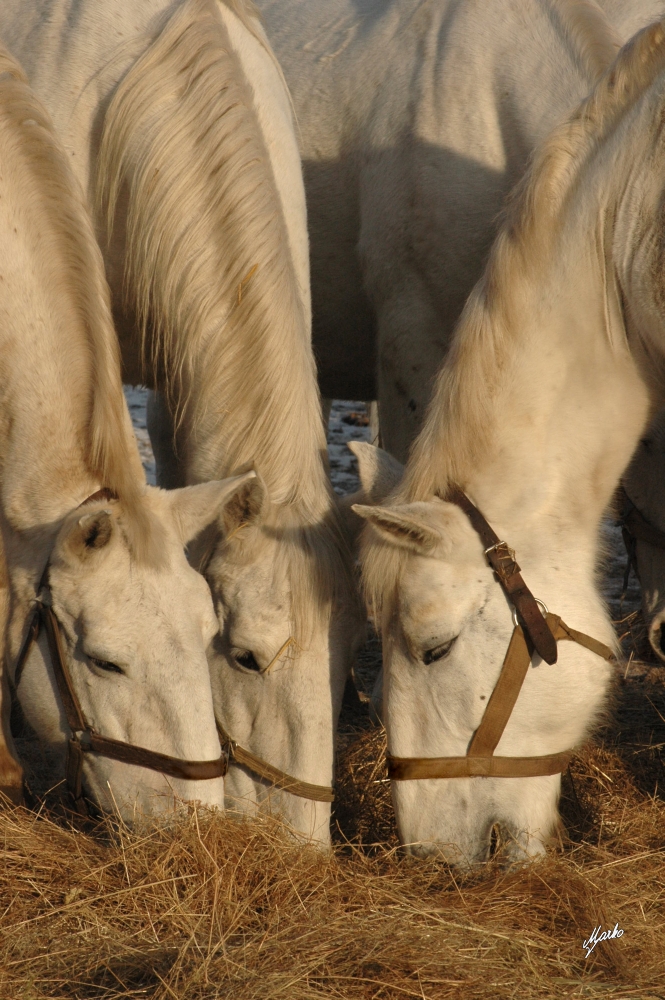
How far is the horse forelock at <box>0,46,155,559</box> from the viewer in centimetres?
309

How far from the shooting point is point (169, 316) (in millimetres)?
3535

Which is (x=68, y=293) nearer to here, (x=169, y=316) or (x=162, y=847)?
(x=169, y=316)

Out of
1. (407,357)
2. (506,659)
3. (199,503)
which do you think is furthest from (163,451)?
(506,659)

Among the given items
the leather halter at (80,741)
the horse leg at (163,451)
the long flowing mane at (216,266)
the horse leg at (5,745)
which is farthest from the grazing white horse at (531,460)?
the horse leg at (163,451)

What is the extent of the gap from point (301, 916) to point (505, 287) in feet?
5.97

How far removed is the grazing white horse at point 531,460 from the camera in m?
3.04

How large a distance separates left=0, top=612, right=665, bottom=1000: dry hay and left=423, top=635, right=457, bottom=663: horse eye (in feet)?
1.99

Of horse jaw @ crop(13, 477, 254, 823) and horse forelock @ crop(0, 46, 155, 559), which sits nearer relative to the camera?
horse jaw @ crop(13, 477, 254, 823)

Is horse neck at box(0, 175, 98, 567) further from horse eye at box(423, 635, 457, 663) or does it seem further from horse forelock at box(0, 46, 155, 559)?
horse eye at box(423, 635, 457, 663)

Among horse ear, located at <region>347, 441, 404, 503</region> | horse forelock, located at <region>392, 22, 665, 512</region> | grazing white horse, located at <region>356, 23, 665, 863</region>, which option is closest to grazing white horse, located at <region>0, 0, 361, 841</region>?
horse ear, located at <region>347, 441, 404, 503</region>

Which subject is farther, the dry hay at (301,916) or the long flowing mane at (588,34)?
the long flowing mane at (588,34)

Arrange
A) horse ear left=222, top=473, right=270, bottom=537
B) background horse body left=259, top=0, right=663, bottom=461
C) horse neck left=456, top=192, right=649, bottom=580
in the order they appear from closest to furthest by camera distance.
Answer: horse neck left=456, top=192, right=649, bottom=580 < horse ear left=222, top=473, right=270, bottom=537 < background horse body left=259, top=0, right=663, bottom=461

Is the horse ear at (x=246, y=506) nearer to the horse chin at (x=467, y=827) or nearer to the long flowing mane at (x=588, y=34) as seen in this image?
the horse chin at (x=467, y=827)

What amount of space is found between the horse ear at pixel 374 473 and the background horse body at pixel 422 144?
41.8 inches
